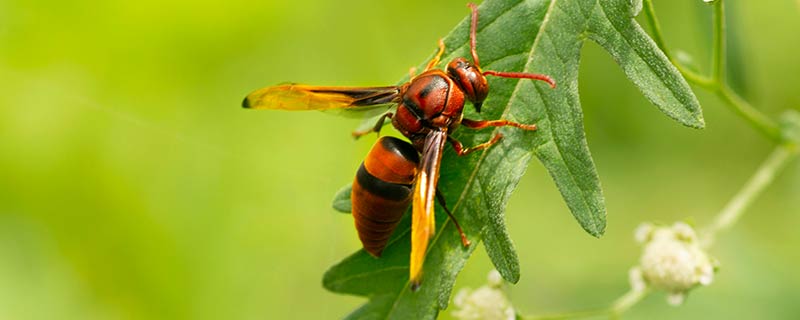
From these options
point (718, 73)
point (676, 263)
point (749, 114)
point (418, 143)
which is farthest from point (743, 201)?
point (418, 143)

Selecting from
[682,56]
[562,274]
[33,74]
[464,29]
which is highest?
[464,29]

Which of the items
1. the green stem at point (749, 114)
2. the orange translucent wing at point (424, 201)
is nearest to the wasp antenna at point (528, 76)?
the orange translucent wing at point (424, 201)

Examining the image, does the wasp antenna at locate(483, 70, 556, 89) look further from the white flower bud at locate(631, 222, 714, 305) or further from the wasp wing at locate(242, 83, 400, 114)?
the white flower bud at locate(631, 222, 714, 305)

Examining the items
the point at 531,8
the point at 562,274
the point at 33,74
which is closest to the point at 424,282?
the point at 531,8

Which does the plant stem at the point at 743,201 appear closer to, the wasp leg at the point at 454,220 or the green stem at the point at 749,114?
the green stem at the point at 749,114

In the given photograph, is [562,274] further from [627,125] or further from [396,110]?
[396,110]

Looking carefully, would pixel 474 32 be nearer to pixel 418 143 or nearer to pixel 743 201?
pixel 418 143

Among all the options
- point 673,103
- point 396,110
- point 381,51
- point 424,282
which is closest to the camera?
point 673,103
